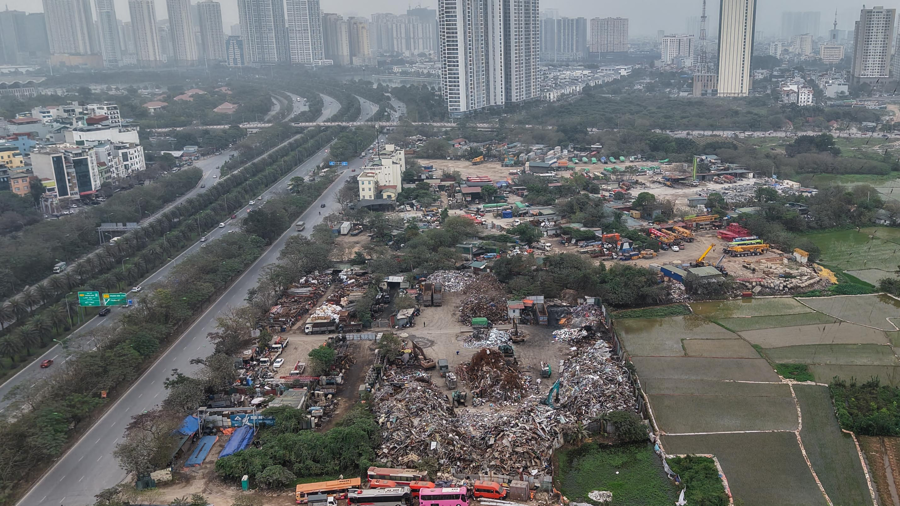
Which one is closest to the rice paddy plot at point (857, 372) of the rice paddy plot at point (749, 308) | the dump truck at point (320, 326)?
the rice paddy plot at point (749, 308)

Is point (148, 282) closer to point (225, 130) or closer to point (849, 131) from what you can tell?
point (225, 130)

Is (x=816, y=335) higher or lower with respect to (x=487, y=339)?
lower

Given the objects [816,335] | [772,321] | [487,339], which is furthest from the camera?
[772,321]

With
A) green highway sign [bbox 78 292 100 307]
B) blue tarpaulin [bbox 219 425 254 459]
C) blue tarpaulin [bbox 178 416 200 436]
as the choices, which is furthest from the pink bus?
green highway sign [bbox 78 292 100 307]

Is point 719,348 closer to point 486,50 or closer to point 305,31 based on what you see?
point 486,50

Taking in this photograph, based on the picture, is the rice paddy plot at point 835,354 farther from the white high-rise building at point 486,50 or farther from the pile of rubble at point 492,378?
the white high-rise building at point 486,50

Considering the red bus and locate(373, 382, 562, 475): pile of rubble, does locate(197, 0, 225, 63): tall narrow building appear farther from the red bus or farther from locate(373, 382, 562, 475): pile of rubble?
the red bus

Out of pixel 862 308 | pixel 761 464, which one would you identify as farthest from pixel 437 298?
pixel 862 308

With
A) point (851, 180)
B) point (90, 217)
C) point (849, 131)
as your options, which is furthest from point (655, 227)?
point (849, 131)
